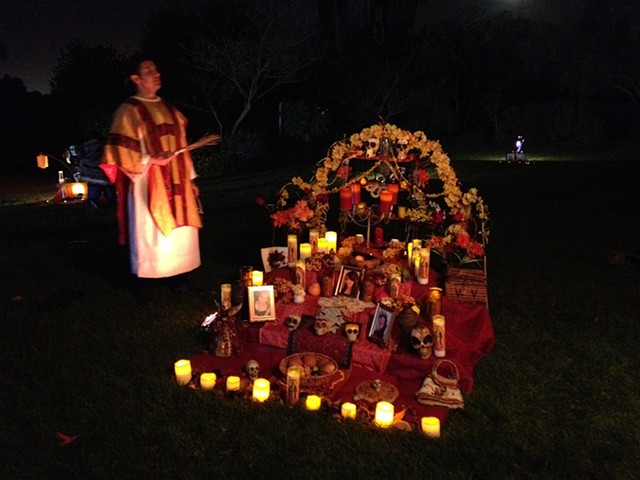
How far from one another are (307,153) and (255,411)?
22.2 m

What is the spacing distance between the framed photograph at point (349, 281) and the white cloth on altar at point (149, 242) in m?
1.79

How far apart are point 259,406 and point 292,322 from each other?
1.18 meters

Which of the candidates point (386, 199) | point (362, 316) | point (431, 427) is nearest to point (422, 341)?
point (362, 316)

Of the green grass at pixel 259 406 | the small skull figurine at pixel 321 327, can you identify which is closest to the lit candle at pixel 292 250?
the green grass at pixel 259 406

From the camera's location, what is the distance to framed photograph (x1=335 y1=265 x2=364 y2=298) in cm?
637

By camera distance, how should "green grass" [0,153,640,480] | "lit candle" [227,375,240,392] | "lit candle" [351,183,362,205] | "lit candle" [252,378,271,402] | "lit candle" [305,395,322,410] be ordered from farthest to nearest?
"lit candle" [351,183,362,205] < "lit candle" [227,375,240,392] < "lit candle" [252,378,271,402] < "lit candle" [305,395,322,410] < "green grass" [0,153,640,480]

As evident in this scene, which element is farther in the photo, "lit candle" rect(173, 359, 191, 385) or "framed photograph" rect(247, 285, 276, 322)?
"framed photograph" rect(247, 285, 276, 322)

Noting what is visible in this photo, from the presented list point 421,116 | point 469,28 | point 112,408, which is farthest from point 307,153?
point 112,408

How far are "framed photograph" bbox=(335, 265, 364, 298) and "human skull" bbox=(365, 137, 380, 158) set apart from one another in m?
1.38

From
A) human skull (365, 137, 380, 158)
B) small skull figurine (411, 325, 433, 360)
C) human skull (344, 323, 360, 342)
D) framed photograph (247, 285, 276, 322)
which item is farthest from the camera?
human skull (365, 137, 380, 158)

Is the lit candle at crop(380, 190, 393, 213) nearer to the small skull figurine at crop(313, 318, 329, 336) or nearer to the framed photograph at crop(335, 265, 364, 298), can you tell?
the framed photograph at crop(335, 265, 364, 298)

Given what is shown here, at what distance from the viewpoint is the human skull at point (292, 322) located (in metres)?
5.76

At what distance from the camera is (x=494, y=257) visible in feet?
30.7

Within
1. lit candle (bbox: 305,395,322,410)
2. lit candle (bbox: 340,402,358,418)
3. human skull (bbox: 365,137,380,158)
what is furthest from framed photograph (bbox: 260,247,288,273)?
lit candle (bbox: 340,402,358,418)
